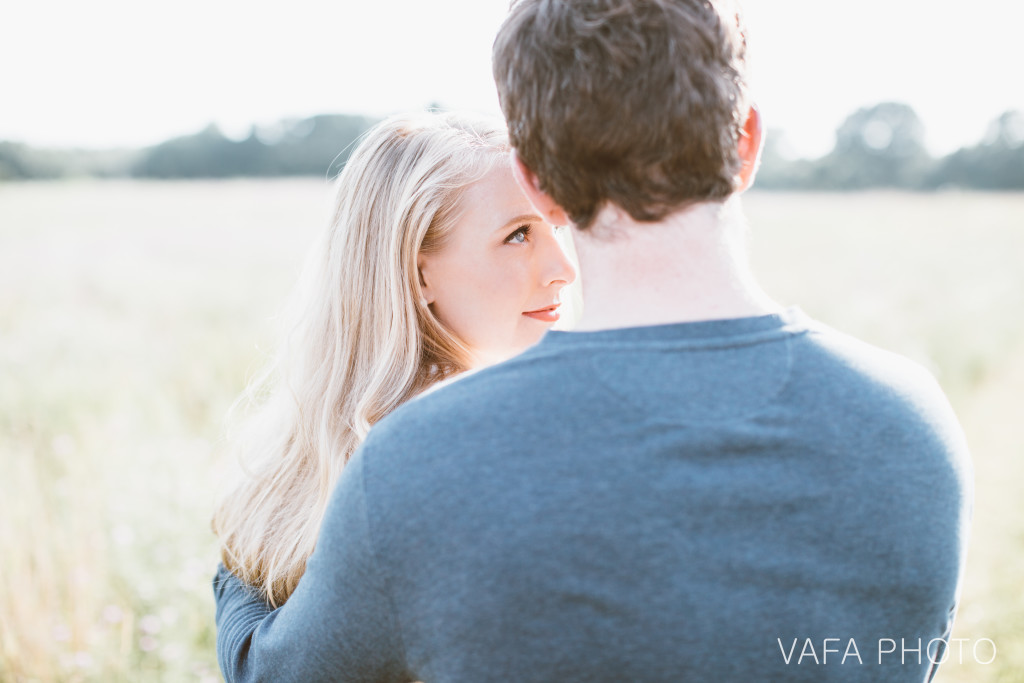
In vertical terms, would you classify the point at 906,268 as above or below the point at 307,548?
below

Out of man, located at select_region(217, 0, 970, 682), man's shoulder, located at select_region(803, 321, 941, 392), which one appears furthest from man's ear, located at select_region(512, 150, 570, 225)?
man's shoulder, located at select_region(803, 321, 941, 392)

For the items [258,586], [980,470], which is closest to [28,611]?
[258,586]

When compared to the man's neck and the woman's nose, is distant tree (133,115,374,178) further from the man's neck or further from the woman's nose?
the man's neck

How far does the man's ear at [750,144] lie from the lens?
1203mm

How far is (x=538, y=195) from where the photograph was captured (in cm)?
126

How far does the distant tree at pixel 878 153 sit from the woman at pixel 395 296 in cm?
3431

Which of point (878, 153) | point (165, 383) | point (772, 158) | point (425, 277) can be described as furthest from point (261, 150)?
point (878, 153)

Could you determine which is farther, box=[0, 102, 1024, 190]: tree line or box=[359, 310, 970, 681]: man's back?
box=[0, 102, 1024, 190]: tree line

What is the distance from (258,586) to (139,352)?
5625 mm

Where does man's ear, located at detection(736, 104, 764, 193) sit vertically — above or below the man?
above

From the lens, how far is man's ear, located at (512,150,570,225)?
1.24m

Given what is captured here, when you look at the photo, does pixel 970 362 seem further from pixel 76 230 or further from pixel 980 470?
pixel 76 230

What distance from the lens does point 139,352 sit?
6.79 meters

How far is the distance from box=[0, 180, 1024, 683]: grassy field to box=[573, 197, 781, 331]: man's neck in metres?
1.56
